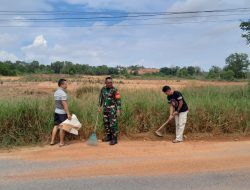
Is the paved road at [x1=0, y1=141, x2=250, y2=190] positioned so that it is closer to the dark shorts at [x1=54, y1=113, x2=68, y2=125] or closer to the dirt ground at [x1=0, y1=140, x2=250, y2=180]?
the dirt ground at [x1=0, y1=140, x2=250, y2=180]

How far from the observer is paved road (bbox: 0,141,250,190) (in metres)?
5.76

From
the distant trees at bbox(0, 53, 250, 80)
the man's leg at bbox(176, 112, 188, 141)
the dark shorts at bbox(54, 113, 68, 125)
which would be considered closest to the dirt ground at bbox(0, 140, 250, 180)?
the man's leg at bbox(176, 112, 188, 141)

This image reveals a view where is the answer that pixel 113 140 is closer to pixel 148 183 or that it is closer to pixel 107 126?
pixel 107 126

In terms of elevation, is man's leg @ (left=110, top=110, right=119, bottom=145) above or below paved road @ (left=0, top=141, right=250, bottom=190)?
above

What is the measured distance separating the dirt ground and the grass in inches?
27.2

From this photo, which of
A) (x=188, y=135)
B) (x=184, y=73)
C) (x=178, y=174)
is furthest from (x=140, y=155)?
(x=184, y=73)

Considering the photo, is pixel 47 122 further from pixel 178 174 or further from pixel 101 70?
pixel 101 70

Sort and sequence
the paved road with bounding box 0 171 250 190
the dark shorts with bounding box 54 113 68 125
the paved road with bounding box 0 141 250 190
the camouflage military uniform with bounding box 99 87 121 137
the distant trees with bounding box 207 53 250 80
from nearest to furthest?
the paved road with bounding box 0 171 250 190 → the paved road with bounding box 0 141 250 190 → the dark shorts with bounding box 54 113 68 125 → the camouflage military uniform with bounding box 99 87 121 137 → the distant trees with bounding box 207 53 250 80

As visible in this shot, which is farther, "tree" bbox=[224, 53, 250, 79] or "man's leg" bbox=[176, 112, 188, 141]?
"tree" bbox=[224, 53, 250, 79]

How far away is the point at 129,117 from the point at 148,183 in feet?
13.9

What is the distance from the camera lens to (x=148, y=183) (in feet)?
19.1

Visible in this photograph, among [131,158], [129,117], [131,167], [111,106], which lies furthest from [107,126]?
[131,167]

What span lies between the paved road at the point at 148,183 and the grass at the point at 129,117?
345 centimetres

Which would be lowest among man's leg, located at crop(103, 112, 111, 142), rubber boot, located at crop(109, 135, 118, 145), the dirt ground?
the dirt ground
